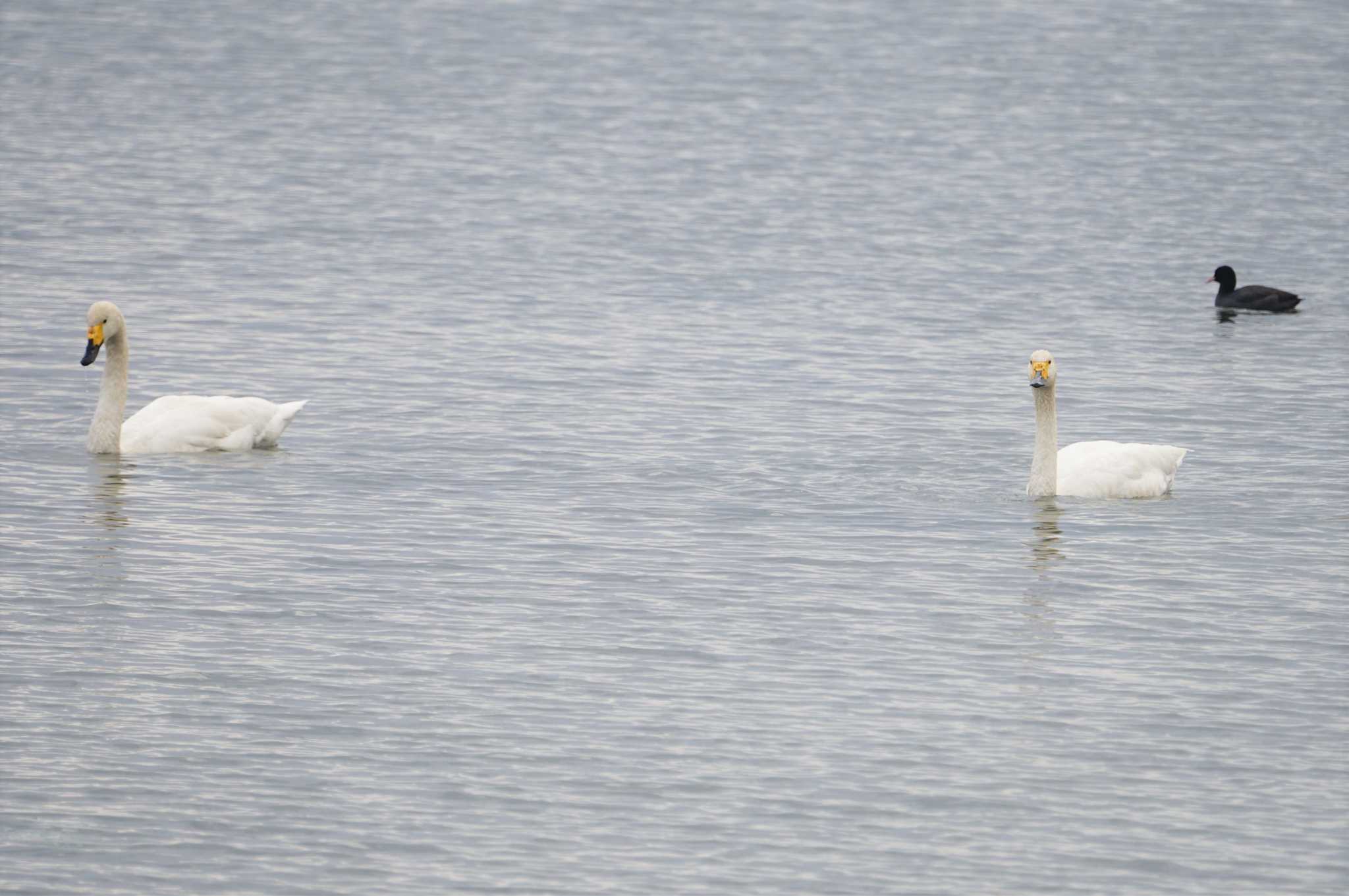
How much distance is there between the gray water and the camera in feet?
36.6

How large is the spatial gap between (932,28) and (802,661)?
47.0 metres

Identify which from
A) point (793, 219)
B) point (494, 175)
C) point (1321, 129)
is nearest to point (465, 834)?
point (793, 219)

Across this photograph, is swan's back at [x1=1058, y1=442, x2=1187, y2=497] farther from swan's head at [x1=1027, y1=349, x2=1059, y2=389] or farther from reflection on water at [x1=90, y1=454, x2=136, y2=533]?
reflection on water at [x1=90, y1=454, x2=136, y2=533]

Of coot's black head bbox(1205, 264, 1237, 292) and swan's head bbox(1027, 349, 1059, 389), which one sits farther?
coot's black head bbox(1205, 264, 1237, 292)

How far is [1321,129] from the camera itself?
1654 inches

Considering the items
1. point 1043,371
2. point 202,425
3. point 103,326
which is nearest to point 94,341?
point 103,326

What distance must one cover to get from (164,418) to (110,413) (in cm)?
41

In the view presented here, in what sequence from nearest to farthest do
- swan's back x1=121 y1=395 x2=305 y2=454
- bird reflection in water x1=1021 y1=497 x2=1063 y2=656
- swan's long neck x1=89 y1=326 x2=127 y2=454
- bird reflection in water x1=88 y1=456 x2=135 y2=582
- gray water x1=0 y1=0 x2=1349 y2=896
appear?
gray water x1=0 y1=0 x2=1349 y2=896, bird reflection in water x1=1021 y1=497 x2=1063 y2=656, bird reflection in water x1=88 y1=456 x2=135 y2=582, swan's long neck x1=89 y1=326 x2=127 y2=454, swan's back x1=121 y1=395 x2=305 y2=454

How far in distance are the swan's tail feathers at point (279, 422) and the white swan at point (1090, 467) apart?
5.53 meters

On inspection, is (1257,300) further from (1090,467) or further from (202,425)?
(202,425)

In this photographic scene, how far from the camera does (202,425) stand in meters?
18.8

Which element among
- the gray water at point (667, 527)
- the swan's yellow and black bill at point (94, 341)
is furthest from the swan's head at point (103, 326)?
the gray water at point (667, 527)

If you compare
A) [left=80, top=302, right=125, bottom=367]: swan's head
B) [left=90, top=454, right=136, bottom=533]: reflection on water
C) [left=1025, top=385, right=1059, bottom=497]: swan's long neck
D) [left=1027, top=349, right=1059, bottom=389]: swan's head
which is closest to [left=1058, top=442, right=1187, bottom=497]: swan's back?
[left=1025, top=385, right=1059, bottom=497]: swan's long neck

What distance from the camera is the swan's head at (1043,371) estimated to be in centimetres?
1780
